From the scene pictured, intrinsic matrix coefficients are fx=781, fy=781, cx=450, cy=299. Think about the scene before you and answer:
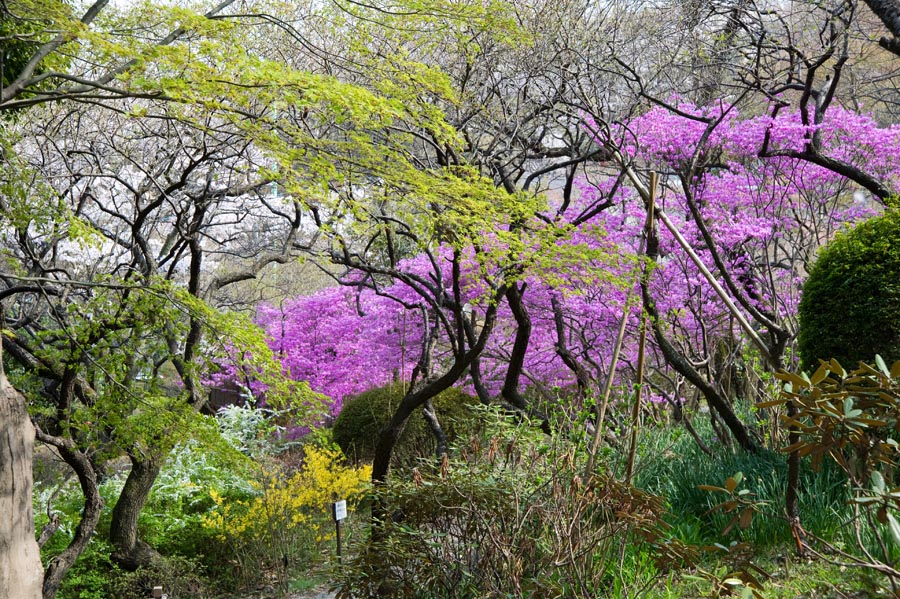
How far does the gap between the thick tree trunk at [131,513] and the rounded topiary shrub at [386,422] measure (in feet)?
10.6

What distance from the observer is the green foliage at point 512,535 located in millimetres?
3180

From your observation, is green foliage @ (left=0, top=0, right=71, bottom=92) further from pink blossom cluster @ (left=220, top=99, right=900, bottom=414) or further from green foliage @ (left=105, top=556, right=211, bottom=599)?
green foliage @ (left=105, top=556, right=211, bottom=599)

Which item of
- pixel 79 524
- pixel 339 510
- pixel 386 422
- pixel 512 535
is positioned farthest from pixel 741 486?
pixel 386 422

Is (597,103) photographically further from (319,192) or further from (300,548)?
(300,548)

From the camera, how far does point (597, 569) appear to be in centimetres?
339

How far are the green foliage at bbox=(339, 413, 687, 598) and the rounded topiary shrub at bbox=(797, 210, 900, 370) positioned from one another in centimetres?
165

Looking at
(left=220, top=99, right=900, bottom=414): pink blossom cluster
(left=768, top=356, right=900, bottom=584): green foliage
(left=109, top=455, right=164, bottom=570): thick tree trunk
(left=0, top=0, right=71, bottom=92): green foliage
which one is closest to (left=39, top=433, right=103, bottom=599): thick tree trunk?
(left=109, top=455, right=164, bottom=570): thick tree trunk

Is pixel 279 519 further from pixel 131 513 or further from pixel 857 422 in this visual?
pixel 857 422

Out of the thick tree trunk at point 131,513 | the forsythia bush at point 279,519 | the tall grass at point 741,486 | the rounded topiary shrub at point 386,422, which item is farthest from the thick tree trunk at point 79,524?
the rounded topiary shrub at point 386,422

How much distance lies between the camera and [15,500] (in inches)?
133

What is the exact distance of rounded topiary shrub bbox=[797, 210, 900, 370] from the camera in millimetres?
4312

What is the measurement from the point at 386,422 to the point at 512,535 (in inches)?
250

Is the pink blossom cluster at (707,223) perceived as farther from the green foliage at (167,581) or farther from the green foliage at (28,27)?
the green foliage at (28,27)

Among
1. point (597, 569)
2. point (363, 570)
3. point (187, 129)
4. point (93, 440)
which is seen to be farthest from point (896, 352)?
point (187, 129)
